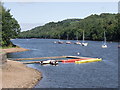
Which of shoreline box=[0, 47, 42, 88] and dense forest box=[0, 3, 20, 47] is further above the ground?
dense forest box=[0, 3, 20, 47]

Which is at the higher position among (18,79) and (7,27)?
(7,27)

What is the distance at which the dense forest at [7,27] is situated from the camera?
13689cm

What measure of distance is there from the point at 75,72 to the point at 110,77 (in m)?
10.7

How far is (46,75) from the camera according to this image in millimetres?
64562

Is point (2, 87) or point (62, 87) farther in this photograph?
point (62, 87)

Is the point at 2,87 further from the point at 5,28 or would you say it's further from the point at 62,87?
the point at 5,28

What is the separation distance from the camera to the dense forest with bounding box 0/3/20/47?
13689cm

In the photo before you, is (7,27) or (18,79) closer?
(18,79)

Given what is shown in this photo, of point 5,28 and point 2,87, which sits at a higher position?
point 5,28

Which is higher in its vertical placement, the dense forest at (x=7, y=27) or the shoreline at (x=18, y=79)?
the dense forest at (x=7, y=27)

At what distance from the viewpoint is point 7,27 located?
471 ft

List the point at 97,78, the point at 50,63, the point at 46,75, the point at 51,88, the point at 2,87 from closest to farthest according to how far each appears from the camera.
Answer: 1. the point at 2,87
2. the point at 51,88
3. the point at 97,78
4. the point at 46,75
5. the point at 50,63

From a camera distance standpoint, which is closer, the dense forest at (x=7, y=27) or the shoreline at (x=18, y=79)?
the shoreline at (x=18, y=79)

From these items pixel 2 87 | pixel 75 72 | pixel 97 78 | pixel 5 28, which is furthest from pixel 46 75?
pixel 5 28
